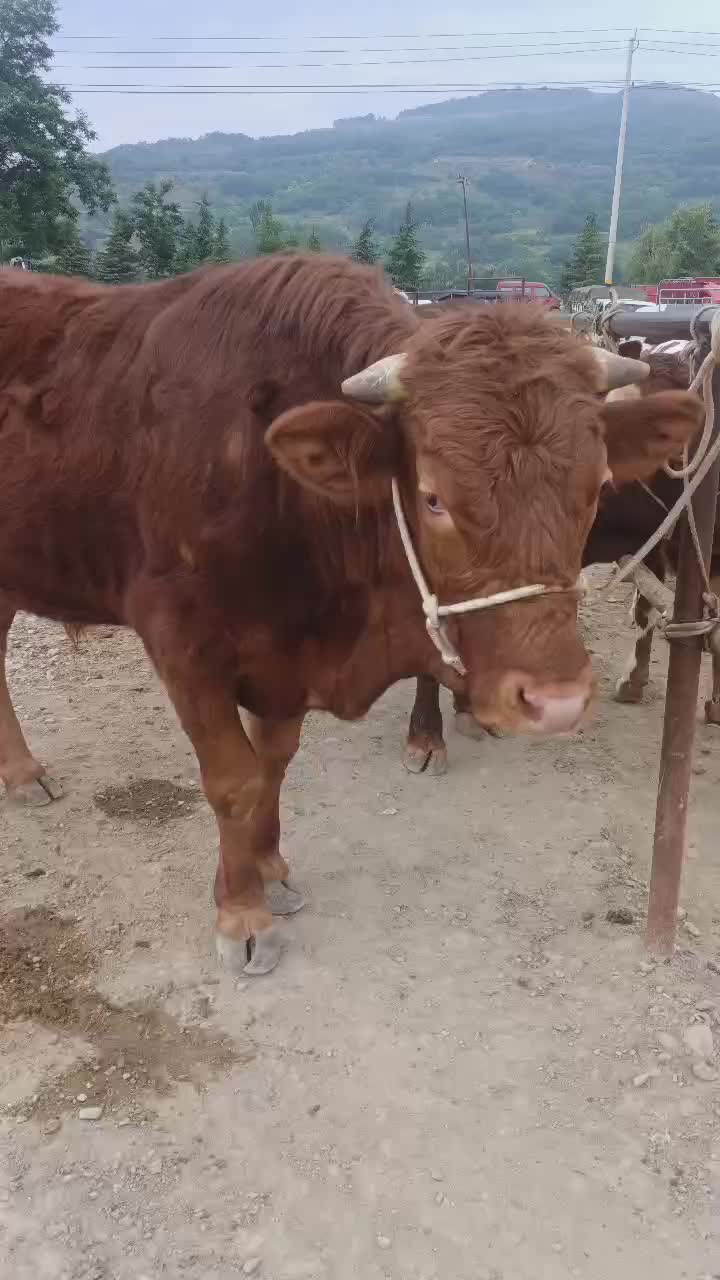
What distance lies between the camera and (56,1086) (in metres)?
3.00

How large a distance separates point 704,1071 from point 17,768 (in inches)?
134

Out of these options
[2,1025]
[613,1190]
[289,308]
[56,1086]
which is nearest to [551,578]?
[289,308]

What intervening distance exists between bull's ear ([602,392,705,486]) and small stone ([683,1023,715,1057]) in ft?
6.28

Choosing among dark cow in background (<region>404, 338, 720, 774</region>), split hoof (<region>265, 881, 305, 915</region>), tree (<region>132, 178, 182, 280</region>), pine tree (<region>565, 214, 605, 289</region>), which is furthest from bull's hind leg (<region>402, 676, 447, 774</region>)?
pine tree (<region>565, 214, 605, 289</region>)

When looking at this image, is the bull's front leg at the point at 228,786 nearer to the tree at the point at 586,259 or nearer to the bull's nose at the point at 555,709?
the bull's nose at the point at 555,709

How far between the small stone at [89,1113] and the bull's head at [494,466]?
1.80 meters

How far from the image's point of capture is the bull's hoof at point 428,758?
4965 millimetres

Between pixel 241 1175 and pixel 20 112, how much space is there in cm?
4116

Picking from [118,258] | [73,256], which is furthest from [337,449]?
[118,258]

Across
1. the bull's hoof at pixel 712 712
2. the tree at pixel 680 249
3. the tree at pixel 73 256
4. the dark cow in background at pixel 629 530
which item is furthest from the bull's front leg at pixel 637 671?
the tree at pixel 680 249

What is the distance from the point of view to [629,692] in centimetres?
573

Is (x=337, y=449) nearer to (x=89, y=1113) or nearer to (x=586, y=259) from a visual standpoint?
(x=89, y=1113)

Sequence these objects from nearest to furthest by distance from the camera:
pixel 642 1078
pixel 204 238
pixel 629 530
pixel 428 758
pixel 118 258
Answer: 1. pixel 642 1078
2. pixel 629 530
3. pixel 428 758
4. pixel 118 258
5. pixel 204 238

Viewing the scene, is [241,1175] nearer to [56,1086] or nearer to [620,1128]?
[56,1086]
